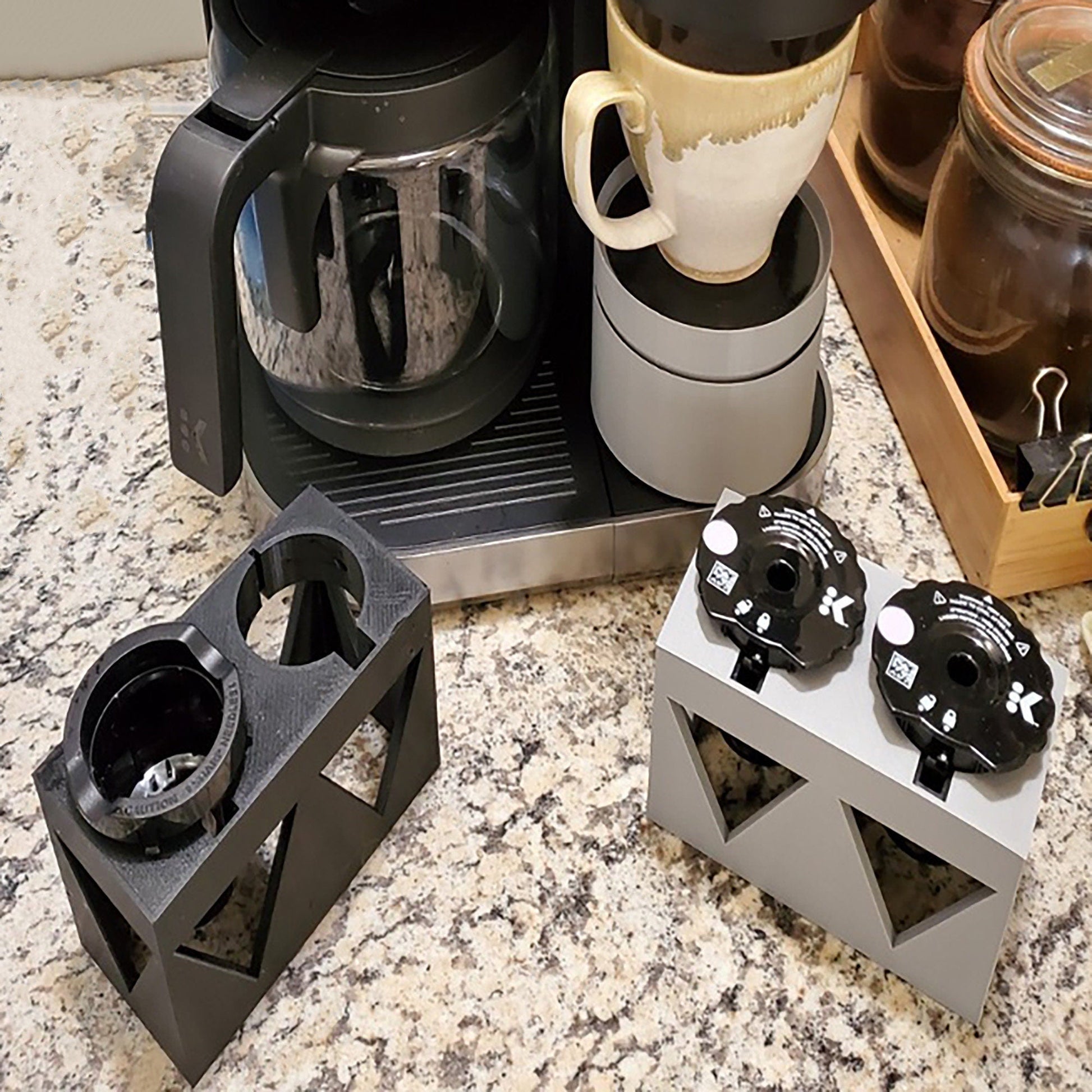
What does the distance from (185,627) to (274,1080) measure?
18cm

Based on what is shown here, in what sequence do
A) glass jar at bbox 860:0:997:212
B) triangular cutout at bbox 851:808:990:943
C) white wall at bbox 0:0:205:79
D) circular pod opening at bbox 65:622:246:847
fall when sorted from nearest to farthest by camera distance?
circular pod opening at bbox 65:622:246:847, triangular cutout at bbox 851:808:990:943, glass jar at bbox 860:0:997:212, white wall at bbox 0:0:205:79

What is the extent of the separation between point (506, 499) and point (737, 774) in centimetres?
17

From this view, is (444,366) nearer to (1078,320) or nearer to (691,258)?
(691,258)

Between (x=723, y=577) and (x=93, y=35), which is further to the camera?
(x=93, y=35)

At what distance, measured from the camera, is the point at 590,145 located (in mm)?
609

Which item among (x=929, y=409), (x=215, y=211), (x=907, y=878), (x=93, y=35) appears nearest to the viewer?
(x=215, y=211)

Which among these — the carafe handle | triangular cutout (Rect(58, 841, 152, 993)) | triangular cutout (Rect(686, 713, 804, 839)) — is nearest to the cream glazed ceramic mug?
the carafe handle

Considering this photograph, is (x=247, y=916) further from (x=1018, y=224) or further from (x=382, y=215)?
(x=1018, y=224)

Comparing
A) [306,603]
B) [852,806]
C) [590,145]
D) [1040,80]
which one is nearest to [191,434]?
[306,603]

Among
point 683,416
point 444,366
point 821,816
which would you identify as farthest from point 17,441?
point 821,816

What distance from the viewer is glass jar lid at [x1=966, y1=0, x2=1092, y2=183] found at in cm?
68

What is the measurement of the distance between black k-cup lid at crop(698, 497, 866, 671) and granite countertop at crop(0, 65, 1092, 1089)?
0.13m

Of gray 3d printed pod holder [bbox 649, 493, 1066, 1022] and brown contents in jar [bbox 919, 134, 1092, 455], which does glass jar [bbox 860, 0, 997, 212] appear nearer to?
brown contents in jar [bbox 919, 134, 1092, 455]

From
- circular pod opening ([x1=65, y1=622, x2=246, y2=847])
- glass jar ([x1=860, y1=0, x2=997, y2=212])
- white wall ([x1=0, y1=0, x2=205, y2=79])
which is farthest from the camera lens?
white wall ([x1=0, y1=0, x2=205, y2=79])
